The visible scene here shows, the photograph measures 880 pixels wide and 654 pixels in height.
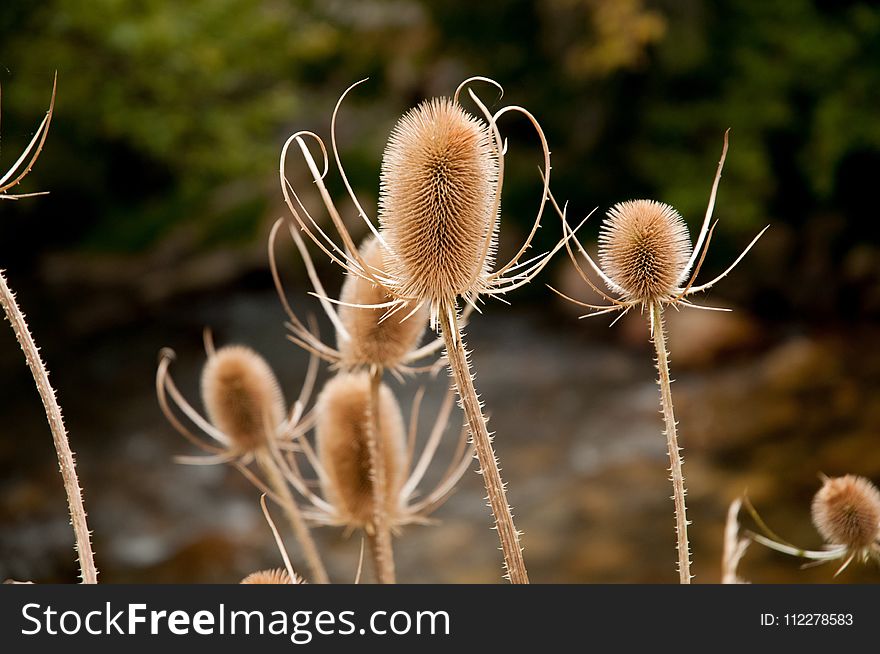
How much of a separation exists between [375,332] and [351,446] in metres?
0.19

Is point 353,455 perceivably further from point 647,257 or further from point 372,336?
point 647,257

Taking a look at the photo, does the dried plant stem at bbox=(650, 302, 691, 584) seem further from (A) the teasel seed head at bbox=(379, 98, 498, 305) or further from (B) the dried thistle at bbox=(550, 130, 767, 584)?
(A) the teasel seed head at bbox=(379, 98, 498, 305)

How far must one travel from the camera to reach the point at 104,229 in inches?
406

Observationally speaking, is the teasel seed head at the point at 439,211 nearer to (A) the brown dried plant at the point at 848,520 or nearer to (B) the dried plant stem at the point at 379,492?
(B) the dried plant stem at the point at 379,492

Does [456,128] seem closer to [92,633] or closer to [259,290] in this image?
[92,633]

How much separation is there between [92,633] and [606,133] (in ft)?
28.1

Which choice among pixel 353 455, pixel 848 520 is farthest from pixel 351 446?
pixel 848 520

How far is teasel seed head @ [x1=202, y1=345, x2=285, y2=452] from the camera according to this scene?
126cm

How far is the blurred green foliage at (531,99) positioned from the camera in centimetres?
743

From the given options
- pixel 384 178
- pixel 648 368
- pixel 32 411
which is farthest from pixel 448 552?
pixel 384 178

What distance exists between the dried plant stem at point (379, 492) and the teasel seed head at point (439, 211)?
19cm

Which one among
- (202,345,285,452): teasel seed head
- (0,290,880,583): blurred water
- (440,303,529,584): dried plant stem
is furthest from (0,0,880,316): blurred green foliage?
(440,303,529,584): dried plant stem

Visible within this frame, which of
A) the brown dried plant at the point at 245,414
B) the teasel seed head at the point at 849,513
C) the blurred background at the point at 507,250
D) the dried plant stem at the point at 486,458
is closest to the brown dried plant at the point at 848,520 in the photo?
the teasel seed head at the point at 849,513

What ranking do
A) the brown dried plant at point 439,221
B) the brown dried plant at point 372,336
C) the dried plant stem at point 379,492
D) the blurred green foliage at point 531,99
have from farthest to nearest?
the blurred green foliage at point 531,99
the brown dried plant at point 372,336
the dried plant stem at point 379,492
the brown dried plant at point 439,221
